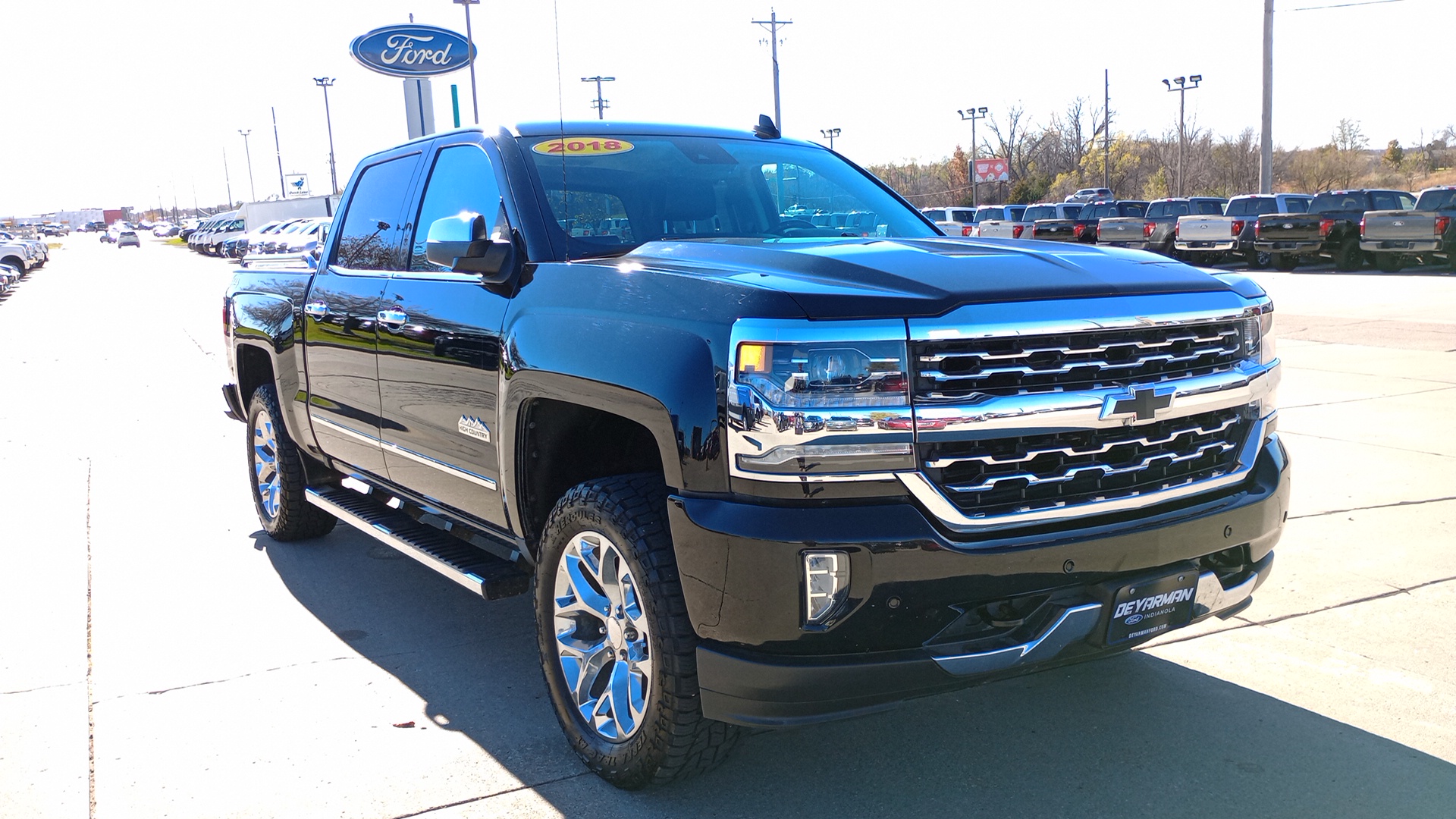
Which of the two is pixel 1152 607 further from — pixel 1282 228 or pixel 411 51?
pixel 411 51

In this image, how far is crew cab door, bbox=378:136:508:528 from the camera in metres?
3.84

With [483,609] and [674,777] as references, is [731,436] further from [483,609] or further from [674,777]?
[483,609]

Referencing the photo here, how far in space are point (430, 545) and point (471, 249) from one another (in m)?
1.30

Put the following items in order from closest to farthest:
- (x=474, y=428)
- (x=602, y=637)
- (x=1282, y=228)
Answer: (x=602, y=637) < (x=474, y=428) < (x=1282, y=228)

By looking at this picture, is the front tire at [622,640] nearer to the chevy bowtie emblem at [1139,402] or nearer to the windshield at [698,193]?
the windshield at [698,193]

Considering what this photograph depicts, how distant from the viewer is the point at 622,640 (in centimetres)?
327

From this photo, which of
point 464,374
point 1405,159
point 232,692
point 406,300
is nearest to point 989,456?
point 464,374

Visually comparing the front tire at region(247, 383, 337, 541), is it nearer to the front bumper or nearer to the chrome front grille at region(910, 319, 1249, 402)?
the front bumper

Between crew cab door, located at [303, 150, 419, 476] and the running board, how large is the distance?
22cm

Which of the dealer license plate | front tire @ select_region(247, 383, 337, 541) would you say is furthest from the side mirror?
front tire @ select_region(247, 383, 337, 541)

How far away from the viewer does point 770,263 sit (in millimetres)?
3207

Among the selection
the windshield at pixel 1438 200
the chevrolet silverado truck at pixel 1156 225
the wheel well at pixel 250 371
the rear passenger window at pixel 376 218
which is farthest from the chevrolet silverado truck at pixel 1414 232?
the rear passenger window at pixel 376 218

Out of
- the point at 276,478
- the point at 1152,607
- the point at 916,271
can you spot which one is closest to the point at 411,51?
the point at 276,478

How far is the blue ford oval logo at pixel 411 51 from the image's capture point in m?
36.9
